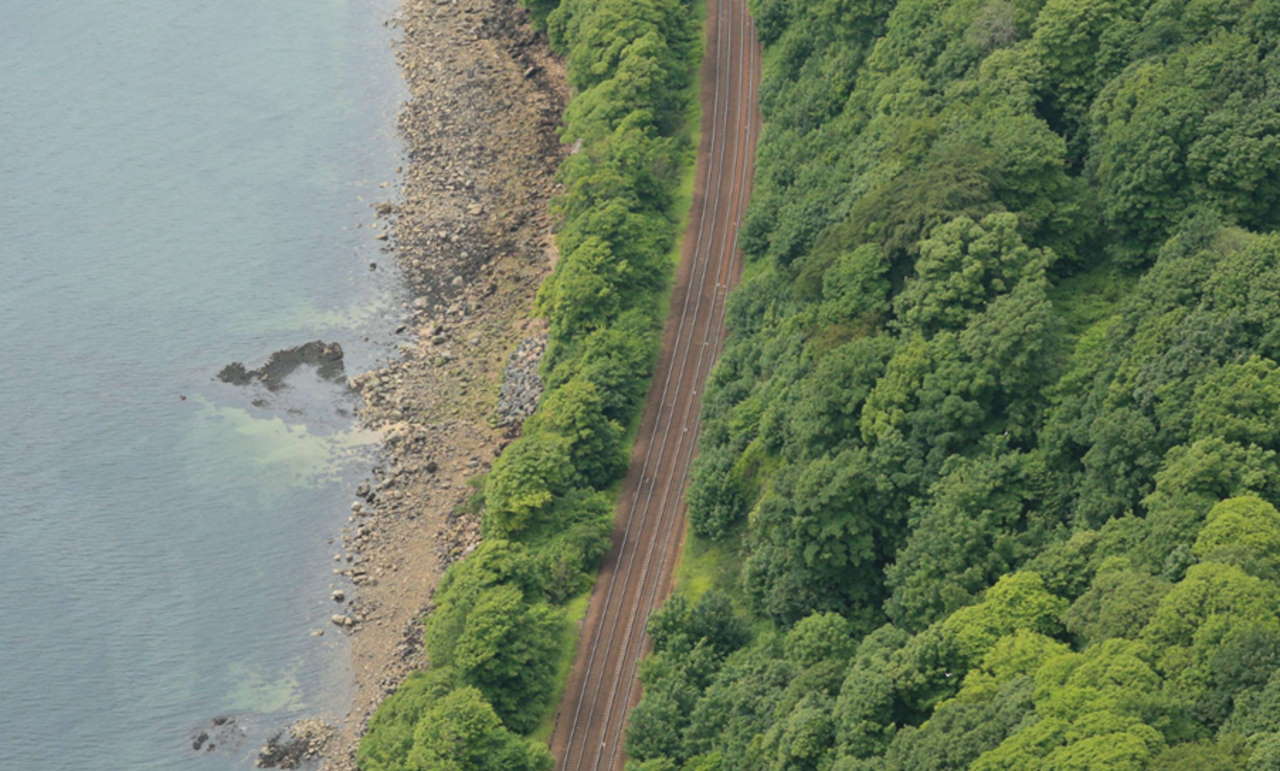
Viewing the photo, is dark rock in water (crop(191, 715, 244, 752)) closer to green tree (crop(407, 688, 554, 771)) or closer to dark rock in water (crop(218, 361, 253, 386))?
green tree (crop(407, 688, 554, 771))

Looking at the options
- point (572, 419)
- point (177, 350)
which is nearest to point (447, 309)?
point (177, 350)

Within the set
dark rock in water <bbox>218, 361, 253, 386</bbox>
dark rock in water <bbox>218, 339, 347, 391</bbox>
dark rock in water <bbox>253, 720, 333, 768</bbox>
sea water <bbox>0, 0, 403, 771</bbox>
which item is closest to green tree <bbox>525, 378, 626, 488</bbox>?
sea water <bbox>0, 0, 403, 771</bbox>

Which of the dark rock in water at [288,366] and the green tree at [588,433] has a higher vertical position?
the dark rock in water at [288,366]

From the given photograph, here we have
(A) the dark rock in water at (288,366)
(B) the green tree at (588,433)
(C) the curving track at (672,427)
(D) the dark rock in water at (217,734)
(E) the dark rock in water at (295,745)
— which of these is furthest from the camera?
(A) the dark rock in water at (288,366)

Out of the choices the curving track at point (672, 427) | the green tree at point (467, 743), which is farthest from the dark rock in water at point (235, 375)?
the green tree at point (467, 743)

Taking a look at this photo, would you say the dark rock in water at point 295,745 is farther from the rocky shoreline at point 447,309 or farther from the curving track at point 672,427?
the curving track at point 672,427

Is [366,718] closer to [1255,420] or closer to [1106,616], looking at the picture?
[1106,616]

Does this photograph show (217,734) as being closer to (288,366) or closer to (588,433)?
(588,433)
